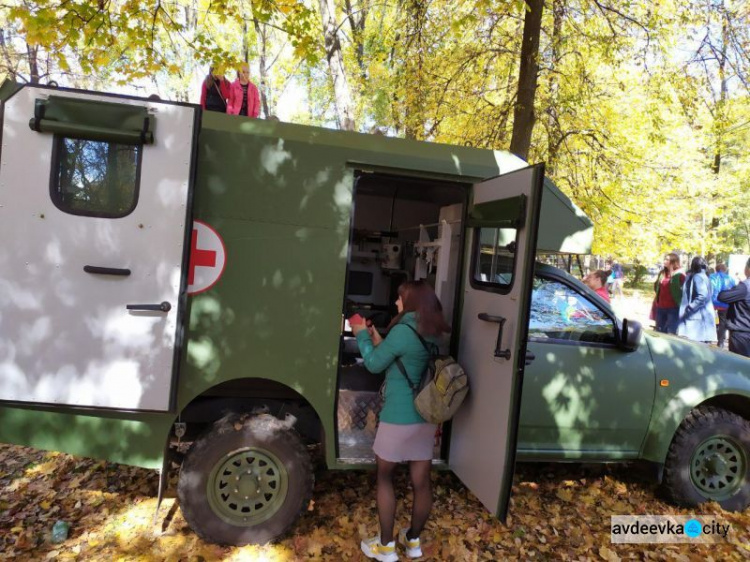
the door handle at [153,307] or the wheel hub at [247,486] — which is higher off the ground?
the door handle at [153,307]

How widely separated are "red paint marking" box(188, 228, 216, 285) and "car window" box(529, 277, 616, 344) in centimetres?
243

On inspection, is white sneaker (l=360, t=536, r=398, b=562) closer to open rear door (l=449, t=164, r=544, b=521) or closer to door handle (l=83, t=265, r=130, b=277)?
open rear door (l=449, t=164, r=544, b=521)

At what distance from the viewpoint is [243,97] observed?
477 cm

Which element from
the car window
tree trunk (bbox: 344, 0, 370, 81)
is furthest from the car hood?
tree trunk (bbox: 344, 0, 370, 81)

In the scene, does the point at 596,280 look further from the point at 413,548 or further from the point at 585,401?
the point at 413,548

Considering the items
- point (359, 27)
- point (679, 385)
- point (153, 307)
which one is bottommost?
point (679, 385)

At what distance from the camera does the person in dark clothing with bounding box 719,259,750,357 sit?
6.80m

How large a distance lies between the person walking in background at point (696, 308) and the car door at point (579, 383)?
15.3 feet

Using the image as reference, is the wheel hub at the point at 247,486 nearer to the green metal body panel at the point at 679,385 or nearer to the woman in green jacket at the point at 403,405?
the woman in green jacket at the point at 403,405

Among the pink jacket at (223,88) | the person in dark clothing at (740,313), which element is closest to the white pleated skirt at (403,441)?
the pink jacket at (223,88)

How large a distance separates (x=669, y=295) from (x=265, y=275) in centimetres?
808

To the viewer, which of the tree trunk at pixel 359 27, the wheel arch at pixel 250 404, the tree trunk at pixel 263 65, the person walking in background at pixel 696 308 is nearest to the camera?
the wheel arch at pixel 250 404

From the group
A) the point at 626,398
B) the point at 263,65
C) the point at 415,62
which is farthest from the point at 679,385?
the point at 263,65

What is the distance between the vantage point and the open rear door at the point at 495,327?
118 inches
